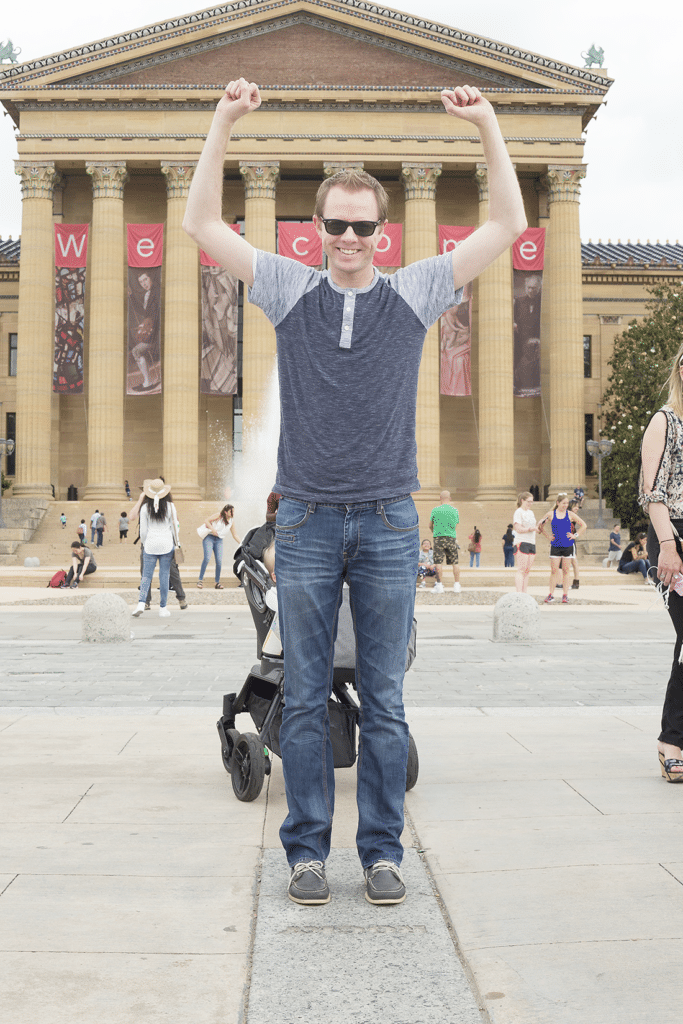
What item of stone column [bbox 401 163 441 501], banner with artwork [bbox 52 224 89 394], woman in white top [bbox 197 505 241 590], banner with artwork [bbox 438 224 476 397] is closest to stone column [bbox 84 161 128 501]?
banner with artwork [bbox 52 224 89 394]

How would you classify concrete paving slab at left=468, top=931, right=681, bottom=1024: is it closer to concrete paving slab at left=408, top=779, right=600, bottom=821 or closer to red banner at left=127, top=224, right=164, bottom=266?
concrete paving slab at left=408, top=779, right=600, bottom=821

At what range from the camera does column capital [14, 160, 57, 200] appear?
44594mm

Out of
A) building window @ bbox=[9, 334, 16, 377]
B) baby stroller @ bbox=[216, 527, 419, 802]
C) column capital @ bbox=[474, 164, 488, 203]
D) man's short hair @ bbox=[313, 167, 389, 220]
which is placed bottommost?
baby stroller @ bbox=[216, 527, 419, 802]

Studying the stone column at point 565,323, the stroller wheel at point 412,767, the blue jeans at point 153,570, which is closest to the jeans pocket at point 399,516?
the stroller wheel at point 412,767

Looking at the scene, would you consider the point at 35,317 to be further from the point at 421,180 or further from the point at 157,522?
the point at 157,522

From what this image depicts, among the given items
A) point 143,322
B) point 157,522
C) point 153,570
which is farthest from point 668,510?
point 143,322

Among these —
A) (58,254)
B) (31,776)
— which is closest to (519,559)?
(31,776)

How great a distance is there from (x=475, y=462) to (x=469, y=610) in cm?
2944

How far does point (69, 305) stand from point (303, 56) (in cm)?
1431

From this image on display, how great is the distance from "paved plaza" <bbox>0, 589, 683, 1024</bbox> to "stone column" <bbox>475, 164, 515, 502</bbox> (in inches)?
1461

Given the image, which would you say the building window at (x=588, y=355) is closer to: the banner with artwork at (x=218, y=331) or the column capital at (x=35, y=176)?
the banner with artwork at (x=218, y=331)

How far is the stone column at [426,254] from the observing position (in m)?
44.0

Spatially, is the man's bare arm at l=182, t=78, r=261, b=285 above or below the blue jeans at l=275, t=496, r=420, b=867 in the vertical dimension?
above

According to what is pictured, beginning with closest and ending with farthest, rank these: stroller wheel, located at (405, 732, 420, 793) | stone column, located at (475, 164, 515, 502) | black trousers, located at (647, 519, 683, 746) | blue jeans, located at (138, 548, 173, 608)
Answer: stroller wheel, located at (405, 732, 420, 793)
black trousers, located at (647, 519, 683, 746)
blue jeans, located at (138, 548, 173, 608)
stone column, located at (475, 164, 515, 502)
